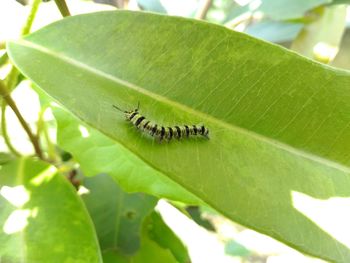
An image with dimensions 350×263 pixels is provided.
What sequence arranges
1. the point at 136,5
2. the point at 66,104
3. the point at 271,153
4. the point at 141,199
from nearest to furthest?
the point at 66,104, the point at 271,153, the point at 141,199, the point at 136,5

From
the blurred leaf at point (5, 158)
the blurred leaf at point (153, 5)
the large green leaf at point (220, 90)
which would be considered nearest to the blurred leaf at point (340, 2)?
the blurred leaf at point (153, 5)

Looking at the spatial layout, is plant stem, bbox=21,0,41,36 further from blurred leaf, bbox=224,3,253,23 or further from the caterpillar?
blurred leaf, bbox=224,3,253,23

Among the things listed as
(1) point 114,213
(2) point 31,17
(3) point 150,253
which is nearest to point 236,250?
(3) point 150,253

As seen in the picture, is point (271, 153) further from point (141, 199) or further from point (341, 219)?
point (141, 199)

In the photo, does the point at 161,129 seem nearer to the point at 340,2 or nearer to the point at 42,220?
the point at 42,220

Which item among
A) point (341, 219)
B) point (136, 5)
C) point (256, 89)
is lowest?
point (136, 5)

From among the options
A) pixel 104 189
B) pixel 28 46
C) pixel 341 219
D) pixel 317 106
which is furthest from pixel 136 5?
pixel 341 219
